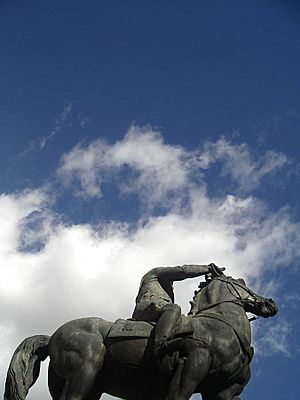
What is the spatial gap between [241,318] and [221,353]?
78 centimetres

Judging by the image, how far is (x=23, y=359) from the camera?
9008 millimetres

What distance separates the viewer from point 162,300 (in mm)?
9508

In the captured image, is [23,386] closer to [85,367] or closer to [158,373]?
[85,367]

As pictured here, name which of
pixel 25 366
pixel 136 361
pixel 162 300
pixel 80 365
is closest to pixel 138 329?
pixel 136 361

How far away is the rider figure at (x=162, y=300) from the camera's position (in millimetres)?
8531

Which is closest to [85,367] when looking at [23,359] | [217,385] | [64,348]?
[64,348]

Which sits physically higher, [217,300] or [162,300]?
[217,300]

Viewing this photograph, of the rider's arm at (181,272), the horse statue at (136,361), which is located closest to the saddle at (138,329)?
the horse statue at (136,361)

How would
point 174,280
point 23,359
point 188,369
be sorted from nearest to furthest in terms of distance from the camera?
point 188,369 < point 23,359 < point 174,280

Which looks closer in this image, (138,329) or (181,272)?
(138,329)

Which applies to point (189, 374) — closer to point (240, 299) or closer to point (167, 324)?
point (167, 324)

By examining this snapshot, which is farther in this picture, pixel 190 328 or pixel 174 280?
pixel 174 280

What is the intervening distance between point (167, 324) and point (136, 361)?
26.3 inches

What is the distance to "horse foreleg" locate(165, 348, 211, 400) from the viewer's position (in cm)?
829
